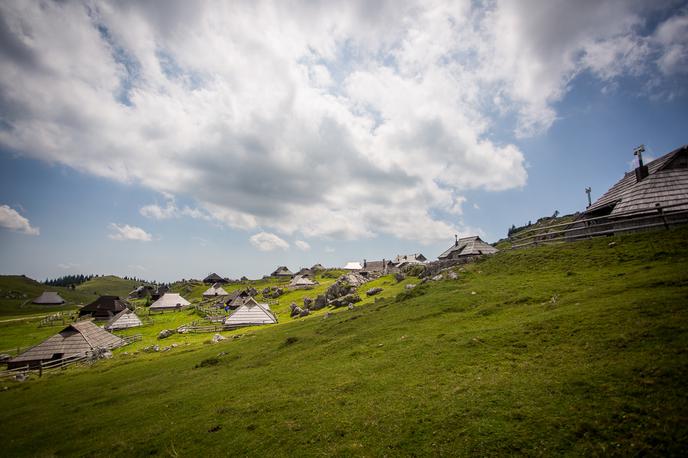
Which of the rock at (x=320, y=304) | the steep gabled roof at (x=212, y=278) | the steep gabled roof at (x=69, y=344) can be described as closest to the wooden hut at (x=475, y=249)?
the rock at (x=320, y=304)

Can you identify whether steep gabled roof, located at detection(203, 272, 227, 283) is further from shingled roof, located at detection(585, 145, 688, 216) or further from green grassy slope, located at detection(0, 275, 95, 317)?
shingled roof, located at detection(585, 145, 688, 216)

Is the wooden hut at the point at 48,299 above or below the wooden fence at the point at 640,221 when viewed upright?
below

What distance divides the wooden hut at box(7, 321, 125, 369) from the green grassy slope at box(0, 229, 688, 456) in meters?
18.1

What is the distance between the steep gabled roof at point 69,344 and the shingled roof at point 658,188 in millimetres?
76260

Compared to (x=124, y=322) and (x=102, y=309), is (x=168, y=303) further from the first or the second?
(x=124, y=322)

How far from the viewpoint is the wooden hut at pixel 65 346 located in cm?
4297

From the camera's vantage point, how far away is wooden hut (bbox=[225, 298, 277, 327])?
58531 mm

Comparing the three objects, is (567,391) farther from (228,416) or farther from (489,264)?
(489,264)

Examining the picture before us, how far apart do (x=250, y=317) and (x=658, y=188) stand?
63.0 m

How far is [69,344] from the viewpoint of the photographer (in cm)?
4634

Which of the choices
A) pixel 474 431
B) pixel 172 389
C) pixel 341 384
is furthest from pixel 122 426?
pixel 474 431

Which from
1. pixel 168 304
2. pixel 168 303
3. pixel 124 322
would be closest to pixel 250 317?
pixel 124 322

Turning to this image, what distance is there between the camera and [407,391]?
13438 millimetres

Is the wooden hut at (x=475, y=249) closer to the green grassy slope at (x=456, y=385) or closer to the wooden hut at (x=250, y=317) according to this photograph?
the green grassy slope at (x=456, y=385)
